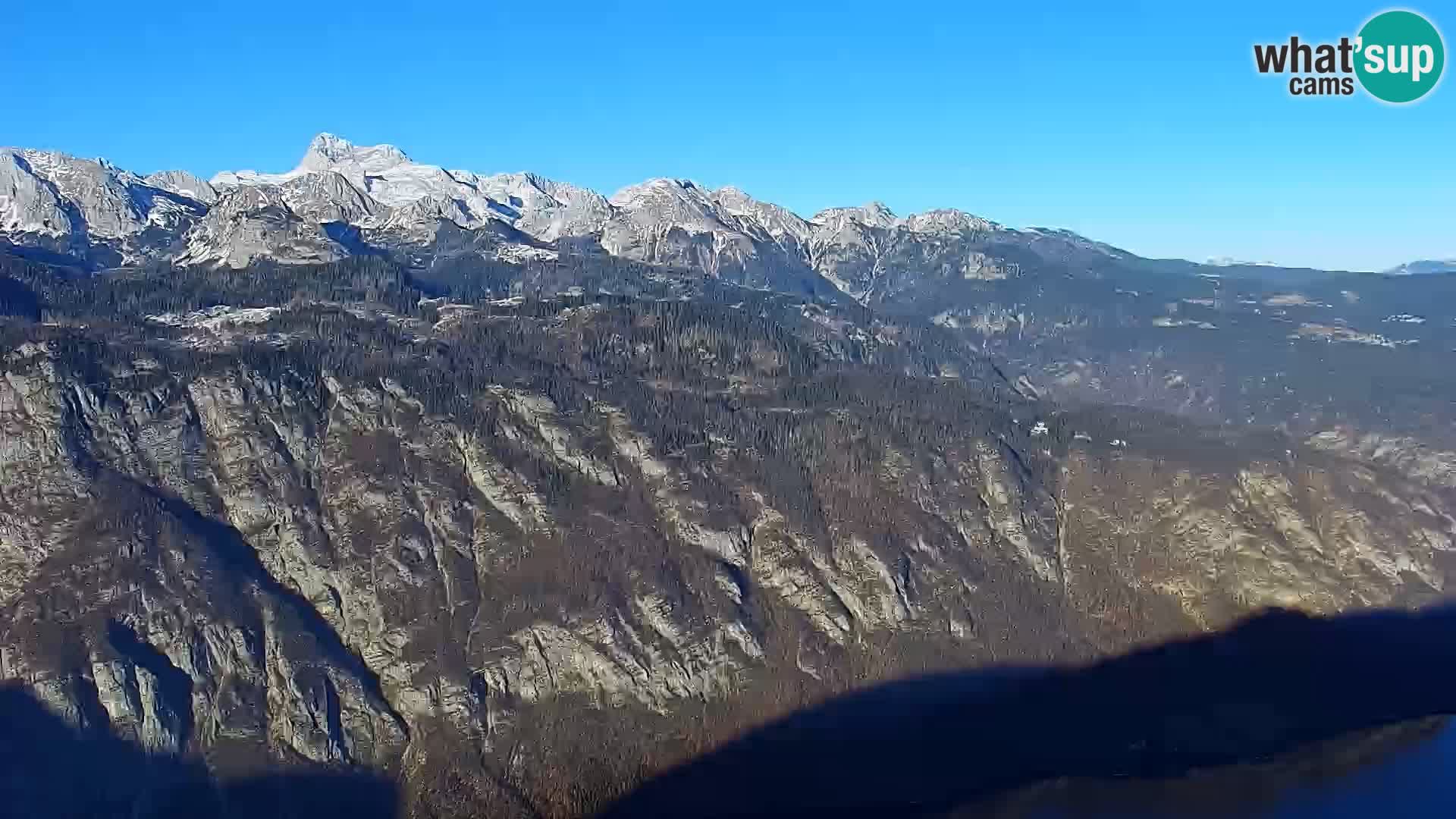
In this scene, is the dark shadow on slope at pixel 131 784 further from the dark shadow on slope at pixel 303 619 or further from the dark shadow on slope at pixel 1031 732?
the dark shadow on slope at pixel 1031 732

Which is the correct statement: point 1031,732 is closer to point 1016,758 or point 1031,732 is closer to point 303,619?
point 1016,758

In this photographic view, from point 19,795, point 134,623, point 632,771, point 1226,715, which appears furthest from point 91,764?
point 1226,715

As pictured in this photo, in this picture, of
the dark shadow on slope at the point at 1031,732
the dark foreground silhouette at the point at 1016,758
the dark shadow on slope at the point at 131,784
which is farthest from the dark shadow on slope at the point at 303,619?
the dark shadow on slope at the point at 1031,732

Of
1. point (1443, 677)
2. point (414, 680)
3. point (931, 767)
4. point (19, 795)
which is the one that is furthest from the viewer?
point (1443, 677)

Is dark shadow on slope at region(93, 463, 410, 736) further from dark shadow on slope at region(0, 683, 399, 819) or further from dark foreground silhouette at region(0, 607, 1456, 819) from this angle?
dark foreground silhouette at region(0, 607, 1456, 819)

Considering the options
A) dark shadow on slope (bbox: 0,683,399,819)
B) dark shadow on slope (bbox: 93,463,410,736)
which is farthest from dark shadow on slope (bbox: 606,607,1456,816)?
dark shadow on slope (bbox: 93,463,410,736)

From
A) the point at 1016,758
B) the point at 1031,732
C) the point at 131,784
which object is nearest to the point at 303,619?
the point at 131,784

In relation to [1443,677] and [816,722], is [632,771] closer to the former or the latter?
[816,722]
